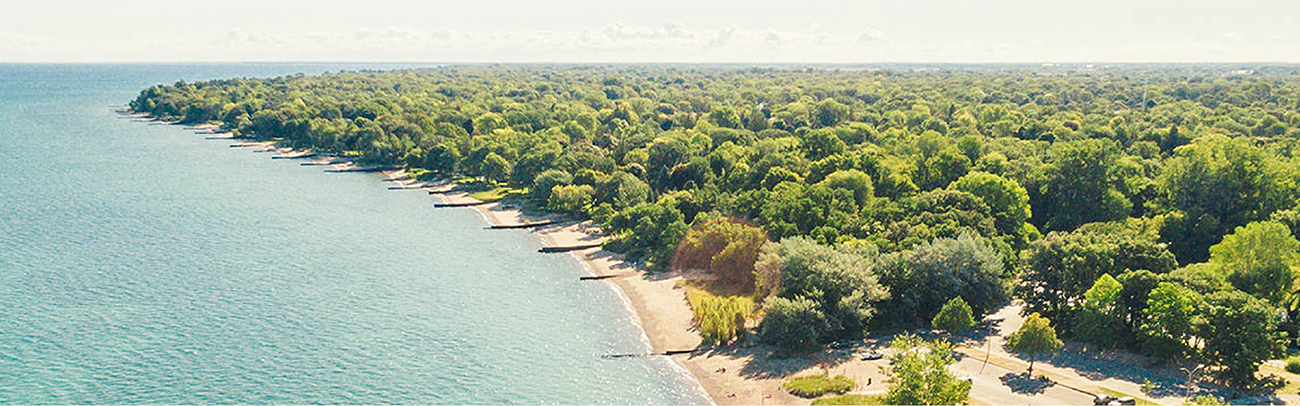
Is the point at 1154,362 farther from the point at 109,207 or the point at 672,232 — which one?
the point at 109,207

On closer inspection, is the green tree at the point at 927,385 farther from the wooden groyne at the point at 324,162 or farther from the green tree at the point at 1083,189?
the wooden groyne at the point at 324,162

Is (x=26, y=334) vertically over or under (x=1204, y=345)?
under

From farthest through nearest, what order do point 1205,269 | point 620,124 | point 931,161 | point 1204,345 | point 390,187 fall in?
point 620,124 → point 390,187 → point 931,161 → point 1205,269 → point 1204,345

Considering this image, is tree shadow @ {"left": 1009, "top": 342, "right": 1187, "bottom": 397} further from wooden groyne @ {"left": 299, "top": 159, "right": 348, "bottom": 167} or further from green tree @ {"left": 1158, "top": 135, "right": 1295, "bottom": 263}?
wooden groyne @ {"left": 299, "top": 159, "right": 348, "bottom": 167}

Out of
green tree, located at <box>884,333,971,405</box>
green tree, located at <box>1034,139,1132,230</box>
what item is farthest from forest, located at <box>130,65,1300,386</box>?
green tree, located at <box>884,333,971,405</box>

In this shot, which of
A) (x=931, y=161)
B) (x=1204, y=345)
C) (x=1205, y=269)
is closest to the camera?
(x=1204, y=345)

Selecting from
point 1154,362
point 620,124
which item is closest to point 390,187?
point 620,124

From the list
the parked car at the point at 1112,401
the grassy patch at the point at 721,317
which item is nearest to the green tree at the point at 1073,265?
the parked car at the point at 1112,401

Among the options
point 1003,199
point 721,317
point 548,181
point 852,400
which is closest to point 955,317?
point 852,400
